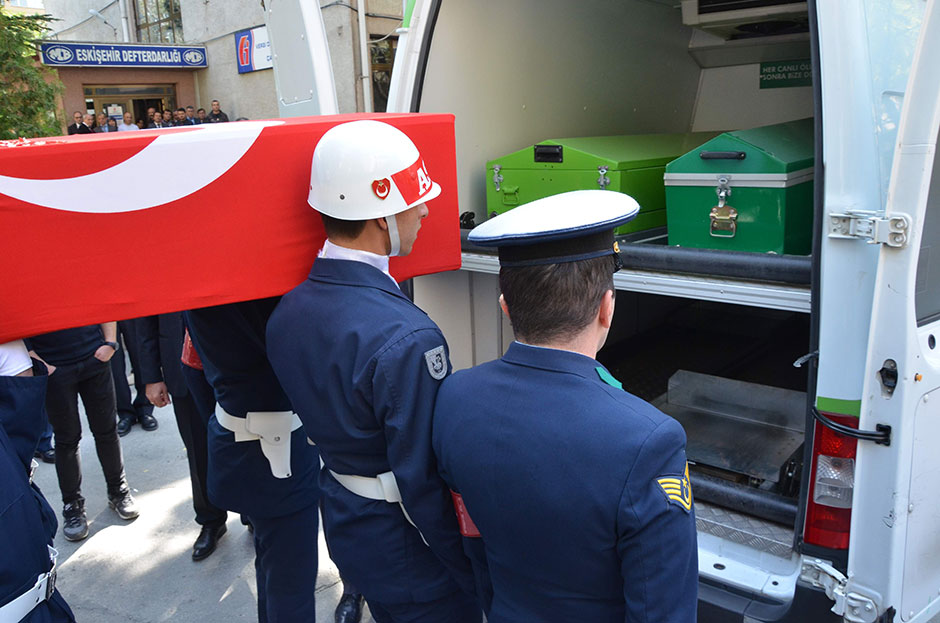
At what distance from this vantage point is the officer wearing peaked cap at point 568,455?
114 cm

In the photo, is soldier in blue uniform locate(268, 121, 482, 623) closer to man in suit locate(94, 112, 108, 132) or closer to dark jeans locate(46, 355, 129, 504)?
dark jeans locate(46, 355, 129, 504)

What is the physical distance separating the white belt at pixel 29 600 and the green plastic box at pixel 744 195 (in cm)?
216

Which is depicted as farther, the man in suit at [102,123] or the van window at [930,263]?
the man in suit at [102,123]

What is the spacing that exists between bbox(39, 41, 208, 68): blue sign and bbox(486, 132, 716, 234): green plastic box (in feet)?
51.7

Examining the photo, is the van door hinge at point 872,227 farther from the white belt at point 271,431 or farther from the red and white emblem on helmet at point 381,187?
the white belt at point 271,431

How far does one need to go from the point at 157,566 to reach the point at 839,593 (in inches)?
116

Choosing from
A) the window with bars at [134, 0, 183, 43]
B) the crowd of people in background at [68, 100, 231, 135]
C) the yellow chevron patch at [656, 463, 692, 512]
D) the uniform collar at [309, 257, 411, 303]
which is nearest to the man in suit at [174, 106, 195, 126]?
the crowd of people in background at [68, 100, 231, 135]

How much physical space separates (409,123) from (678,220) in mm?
1108

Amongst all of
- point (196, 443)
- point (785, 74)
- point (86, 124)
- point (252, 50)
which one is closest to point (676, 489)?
point (196, 443)

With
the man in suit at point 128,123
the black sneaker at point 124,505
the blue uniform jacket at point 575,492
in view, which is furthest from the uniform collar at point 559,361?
the man in suit at point 128,123

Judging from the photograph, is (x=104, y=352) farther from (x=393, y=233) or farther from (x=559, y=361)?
(x=559, y=361)

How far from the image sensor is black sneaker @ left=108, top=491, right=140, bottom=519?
3.83 meters

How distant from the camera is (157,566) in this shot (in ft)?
11.2

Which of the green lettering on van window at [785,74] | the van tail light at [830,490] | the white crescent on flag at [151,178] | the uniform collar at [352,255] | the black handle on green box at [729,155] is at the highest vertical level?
the green lettering on van window at [785,74]
